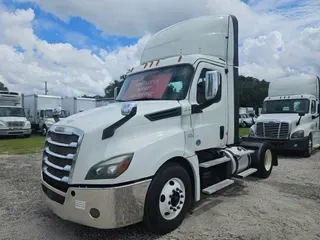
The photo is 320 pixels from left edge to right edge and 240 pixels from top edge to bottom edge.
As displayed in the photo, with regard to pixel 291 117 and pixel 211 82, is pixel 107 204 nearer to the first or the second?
pixel 211 82

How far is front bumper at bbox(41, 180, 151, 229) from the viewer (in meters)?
3.24

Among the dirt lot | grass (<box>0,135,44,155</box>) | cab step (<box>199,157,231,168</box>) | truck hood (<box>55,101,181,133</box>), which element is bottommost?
grass (<box>0,135,44,155</box>)

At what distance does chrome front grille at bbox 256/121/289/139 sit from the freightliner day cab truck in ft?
18.1

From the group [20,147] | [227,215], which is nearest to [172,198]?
[227,215]

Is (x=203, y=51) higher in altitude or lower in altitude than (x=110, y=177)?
higher

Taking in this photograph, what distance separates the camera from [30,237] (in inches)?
150

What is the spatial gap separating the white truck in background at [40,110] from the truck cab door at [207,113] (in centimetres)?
2017

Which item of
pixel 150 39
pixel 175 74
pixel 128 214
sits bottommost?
pixel 128 214

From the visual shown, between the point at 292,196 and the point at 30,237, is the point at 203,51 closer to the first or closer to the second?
the point at 292,196

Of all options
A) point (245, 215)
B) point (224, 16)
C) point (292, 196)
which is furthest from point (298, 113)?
point (245, 215)

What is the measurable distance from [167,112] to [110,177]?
1316 millimetres

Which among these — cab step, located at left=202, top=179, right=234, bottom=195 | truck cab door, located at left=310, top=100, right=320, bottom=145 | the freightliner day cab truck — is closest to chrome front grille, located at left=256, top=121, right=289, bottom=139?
truck cab door, located at left=310, top=100, right=320, bottom=145

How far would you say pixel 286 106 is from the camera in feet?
37.8

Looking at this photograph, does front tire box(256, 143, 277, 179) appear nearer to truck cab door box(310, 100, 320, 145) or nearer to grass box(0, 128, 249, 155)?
truck cab door box(310, 100, 320, 145)
